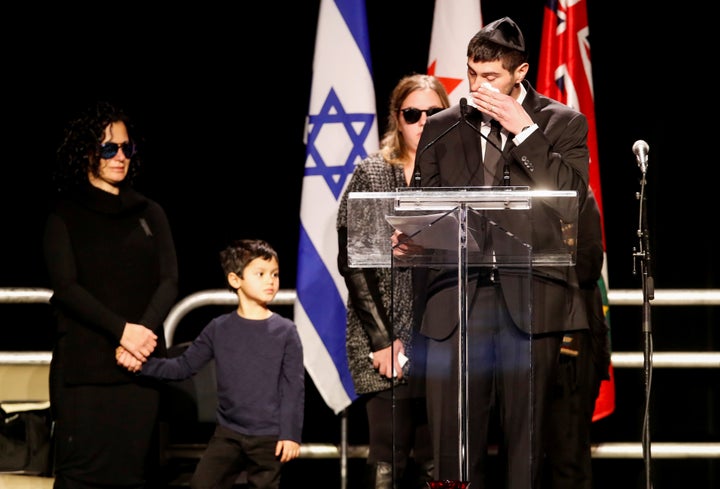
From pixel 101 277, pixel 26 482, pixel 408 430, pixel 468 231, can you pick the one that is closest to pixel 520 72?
pixel 468 231

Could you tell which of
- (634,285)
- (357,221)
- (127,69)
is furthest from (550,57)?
(357,221)

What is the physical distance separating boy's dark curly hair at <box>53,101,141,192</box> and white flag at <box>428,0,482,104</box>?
5.38 ft

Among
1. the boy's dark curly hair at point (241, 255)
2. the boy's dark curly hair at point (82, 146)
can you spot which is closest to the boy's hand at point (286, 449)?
the boy's dark curly hair at point (241, 255)

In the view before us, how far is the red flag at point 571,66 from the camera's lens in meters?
5.51

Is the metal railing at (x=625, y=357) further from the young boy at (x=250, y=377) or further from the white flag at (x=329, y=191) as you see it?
the young boy at (x=250, y=377)

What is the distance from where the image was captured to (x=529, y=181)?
343 cm

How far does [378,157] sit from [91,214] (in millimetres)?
1221

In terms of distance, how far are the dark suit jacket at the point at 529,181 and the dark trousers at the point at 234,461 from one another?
1.49 m

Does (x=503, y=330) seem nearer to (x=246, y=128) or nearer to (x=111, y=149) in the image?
(x=111, y=149)

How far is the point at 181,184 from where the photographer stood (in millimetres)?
6098

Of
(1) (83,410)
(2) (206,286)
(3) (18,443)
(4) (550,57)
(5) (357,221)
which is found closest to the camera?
(5) (357,221)

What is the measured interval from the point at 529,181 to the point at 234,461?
75.1 inches

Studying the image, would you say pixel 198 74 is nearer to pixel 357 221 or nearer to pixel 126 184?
pixel 126 184

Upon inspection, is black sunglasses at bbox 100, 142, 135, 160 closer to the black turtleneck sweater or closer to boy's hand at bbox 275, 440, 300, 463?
the black turtleneck sweater
